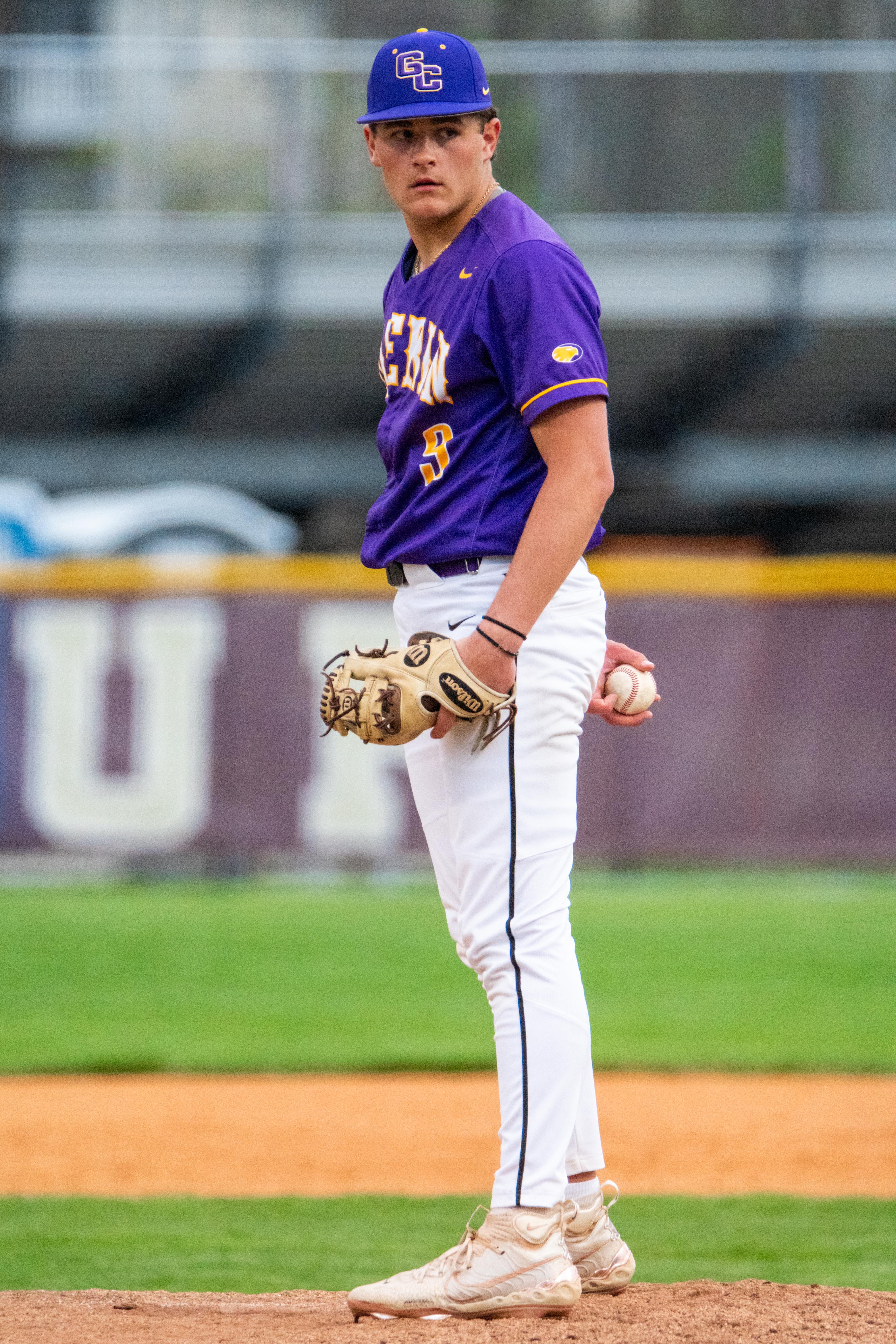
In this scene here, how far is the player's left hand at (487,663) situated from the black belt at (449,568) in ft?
0.50

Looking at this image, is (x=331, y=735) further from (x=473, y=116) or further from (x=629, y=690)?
(x=473, y=116)

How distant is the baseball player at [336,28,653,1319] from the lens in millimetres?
2498

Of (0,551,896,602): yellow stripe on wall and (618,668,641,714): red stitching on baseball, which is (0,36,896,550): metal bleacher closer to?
(0,551,896,602): yellow stripe on wall

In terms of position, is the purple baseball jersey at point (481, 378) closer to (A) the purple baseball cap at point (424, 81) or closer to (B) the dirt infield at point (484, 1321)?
(A) the purple baseball cap at point (424, 81)

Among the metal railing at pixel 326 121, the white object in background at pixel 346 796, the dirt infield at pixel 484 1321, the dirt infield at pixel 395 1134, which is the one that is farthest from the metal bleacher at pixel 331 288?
the dirt infield at pixel 484 1321

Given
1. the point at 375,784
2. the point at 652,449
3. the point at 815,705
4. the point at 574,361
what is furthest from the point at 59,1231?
the point at 652,449

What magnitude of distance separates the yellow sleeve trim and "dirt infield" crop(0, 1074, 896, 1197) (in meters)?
2.72

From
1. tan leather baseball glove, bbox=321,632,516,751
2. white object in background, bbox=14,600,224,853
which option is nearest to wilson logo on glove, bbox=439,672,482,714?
tan leather baseball glove, bbox=321,632,516,751

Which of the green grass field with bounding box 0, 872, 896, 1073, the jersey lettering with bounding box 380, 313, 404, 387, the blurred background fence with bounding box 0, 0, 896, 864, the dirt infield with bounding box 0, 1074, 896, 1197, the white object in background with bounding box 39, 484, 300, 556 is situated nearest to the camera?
the jersey lettering with bounding box 380, 313, 404, 387

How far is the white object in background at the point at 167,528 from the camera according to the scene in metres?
11.7

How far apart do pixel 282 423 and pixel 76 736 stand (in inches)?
213

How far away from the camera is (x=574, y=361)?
2.49 m

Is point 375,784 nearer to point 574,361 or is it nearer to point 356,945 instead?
point 356,945

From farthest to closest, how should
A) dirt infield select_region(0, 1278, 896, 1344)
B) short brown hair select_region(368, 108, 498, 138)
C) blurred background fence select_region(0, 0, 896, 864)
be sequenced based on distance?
1. blurred background fence select_region(0, 0, 896, 864)
2. short brown hair select_region(368, 108, 498, 138)
3. dirt infield select_region(0, 1278, 896, 1344)
